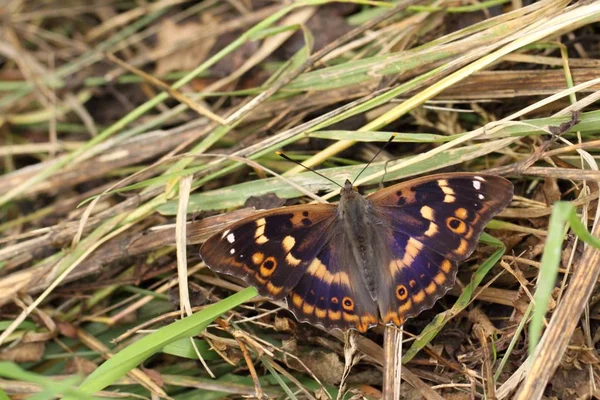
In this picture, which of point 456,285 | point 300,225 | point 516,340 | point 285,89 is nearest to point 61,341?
point 300,225

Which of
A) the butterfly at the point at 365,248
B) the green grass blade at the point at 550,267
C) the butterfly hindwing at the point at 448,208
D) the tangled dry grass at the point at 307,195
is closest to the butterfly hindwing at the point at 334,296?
the butterfly at the point at 365,248

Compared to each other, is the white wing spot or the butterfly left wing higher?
the white wing spot

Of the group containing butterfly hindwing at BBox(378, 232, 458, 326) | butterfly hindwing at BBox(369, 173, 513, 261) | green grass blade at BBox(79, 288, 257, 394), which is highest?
butterfly hindwing at BBox(369, 173, 513, 261)

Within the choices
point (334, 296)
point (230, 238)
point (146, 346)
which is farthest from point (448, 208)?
point (146, 346)

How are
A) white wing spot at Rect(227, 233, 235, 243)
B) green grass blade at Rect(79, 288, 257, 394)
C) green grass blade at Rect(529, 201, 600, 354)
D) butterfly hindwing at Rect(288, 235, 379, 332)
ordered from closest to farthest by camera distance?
green grass blade at Rect(529, 201, 600, 354)
green grass blade at Rect(79, 288, 257, 394)
butterfly hindwing at Rect(288, 235, 379, 332)
white wing spot at Rect(227, 233, 235, 243)

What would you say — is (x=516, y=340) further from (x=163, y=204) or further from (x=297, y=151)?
(x=163, y=204)

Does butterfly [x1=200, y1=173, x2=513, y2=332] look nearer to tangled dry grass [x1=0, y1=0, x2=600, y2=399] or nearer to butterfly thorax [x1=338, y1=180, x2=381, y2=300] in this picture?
butterfly thorax [x1=338, y1=180, x2=381, y2=300]

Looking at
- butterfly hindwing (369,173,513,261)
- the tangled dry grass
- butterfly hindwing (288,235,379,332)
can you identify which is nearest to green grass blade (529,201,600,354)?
the tangled dry grass
